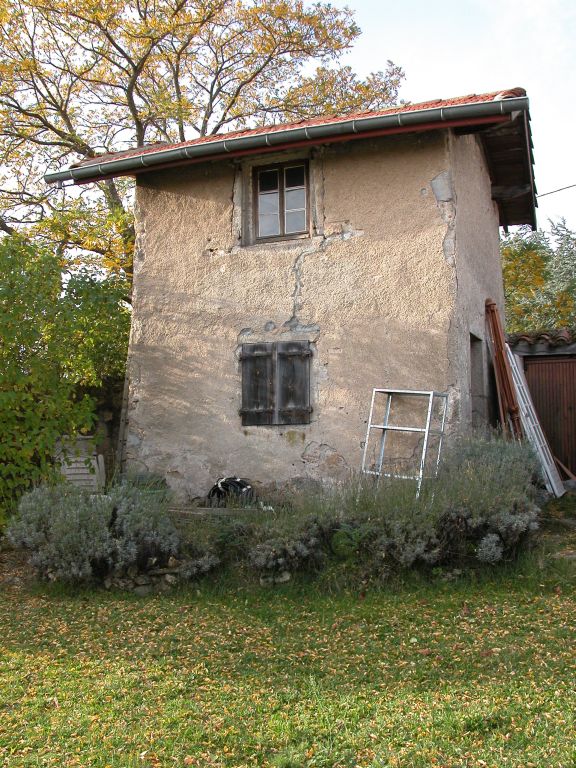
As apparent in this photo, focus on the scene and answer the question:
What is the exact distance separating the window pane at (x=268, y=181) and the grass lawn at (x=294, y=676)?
15.8 feet

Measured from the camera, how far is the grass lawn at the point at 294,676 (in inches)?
132

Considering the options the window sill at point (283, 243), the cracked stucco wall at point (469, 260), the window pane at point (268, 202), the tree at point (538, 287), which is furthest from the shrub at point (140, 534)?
the tree at point (538, 287)

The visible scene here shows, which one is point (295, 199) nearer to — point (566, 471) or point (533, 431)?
point (533, 431)

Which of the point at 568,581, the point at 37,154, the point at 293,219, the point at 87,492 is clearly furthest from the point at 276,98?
the point at 568,581

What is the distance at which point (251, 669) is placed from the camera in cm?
437

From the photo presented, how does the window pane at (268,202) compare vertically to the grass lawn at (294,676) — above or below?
above

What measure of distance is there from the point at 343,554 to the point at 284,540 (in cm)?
A: 48

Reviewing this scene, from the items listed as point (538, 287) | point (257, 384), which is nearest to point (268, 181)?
point (257, 384)

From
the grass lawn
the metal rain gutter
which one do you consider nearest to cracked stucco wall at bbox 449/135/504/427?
the metal rain gutter

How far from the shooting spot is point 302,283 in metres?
8.26

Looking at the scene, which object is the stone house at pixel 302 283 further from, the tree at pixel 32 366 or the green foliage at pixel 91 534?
the green foliage at pixel 91 534

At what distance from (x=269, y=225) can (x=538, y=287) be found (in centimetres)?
1475

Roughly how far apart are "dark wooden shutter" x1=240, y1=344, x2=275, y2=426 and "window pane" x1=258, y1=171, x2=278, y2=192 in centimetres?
188

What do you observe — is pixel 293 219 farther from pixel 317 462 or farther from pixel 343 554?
pixel 343 554
